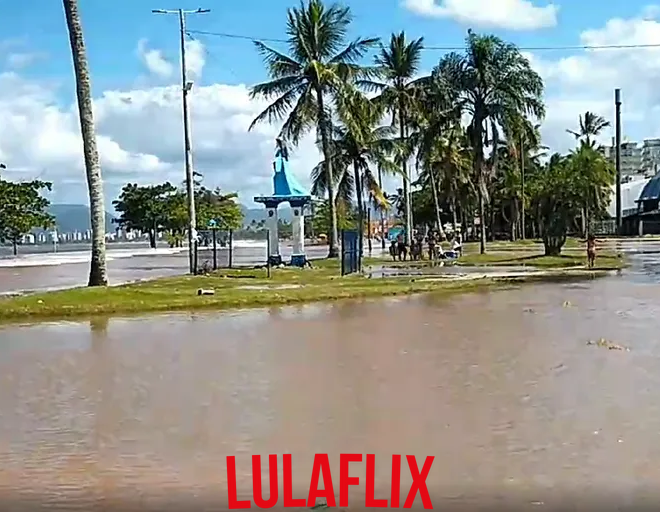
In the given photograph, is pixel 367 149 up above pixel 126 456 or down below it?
above

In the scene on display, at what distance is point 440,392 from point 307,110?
3080 cm

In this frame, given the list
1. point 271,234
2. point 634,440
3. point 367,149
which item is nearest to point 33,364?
point 634,440

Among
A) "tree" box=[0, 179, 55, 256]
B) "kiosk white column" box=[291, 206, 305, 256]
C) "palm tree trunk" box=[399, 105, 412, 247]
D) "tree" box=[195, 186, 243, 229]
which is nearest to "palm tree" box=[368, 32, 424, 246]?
"palm tree trunk" box=[399, 105, 412, 247]

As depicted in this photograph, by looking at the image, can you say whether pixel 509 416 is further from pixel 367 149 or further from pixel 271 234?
pixel 367 149

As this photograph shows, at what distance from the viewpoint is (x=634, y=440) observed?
8.27 m

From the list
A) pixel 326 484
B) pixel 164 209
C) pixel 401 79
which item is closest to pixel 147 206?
pixel 164 209

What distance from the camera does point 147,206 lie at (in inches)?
3772

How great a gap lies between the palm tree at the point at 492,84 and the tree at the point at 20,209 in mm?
30590

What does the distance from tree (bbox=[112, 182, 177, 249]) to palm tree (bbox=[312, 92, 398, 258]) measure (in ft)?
165

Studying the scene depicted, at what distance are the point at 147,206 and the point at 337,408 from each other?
87921 mm

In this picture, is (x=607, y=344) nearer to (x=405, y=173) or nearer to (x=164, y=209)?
(x=405, y=173)

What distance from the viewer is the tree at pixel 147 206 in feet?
311

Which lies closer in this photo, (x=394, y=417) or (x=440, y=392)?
(x=394, y=417)

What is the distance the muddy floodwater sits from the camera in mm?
7168
